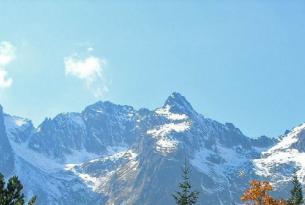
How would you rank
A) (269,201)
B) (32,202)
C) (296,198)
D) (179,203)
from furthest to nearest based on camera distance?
1. (296,198)
2. (179,203)
3. (269,201)
4. (32,202)

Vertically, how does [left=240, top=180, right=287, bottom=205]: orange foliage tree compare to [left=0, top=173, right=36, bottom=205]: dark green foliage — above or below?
above

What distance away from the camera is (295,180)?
84.9 m

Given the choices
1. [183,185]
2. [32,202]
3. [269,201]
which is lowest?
[32,202]

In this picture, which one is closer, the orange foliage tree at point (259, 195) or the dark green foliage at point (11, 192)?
the dark green foliage at point (11, 192)

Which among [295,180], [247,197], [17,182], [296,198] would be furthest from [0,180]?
[295,180]

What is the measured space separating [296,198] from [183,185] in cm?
2103

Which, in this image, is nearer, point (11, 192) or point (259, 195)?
point (11, 192)

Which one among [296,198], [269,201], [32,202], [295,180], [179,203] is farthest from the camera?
[295,180]

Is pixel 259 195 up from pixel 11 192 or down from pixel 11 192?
up

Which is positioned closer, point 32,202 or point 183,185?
point 32,202

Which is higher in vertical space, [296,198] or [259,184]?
[296,198]

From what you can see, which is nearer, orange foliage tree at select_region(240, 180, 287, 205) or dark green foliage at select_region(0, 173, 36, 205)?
dark green foliage at select_region(0, 173, 36, 205)

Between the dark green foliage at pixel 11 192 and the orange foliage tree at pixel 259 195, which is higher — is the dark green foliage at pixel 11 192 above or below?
below

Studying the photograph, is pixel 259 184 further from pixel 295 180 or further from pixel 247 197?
pixel 295 180
